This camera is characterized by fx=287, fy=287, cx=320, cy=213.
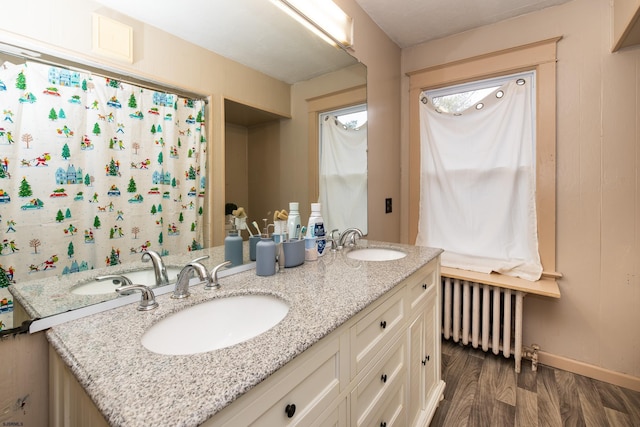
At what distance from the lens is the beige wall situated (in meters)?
1.58

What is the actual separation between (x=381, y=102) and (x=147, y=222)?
170cm

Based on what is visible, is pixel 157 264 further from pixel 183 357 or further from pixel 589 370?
pixel 589 370

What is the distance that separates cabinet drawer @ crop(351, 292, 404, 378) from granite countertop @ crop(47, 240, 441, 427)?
74 mm

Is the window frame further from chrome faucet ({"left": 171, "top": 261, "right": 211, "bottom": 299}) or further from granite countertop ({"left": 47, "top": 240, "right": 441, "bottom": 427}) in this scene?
chrome faucet ({"left": 171, "top": 261, "right": 211, "bottom": 299})

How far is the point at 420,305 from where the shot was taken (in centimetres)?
129

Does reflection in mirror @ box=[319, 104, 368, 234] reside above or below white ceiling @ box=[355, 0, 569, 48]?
below

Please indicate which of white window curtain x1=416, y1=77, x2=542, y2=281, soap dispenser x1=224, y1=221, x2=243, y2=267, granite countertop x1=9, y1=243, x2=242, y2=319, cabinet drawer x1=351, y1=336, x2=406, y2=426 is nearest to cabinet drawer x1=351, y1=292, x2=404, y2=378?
cabinet drawer x1=351, y1=336, x2=406, y2=426

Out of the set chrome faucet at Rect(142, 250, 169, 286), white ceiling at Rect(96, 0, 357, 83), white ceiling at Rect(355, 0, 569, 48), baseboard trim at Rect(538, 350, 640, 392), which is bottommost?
baseboard trim at Rect(538, 350, 640, 392)

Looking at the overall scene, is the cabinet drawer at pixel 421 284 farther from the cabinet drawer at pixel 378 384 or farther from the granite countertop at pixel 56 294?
the granite countertop at pixel 56 294

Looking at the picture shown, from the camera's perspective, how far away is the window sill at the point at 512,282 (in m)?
1.65

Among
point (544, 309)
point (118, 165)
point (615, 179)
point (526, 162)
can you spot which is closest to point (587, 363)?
point (544, 309)

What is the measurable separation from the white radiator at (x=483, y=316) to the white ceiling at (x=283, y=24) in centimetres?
167

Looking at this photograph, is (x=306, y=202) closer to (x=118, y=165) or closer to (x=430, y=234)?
(x=118, y=165)

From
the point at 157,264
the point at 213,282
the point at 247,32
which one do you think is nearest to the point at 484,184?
the point at 247,32
